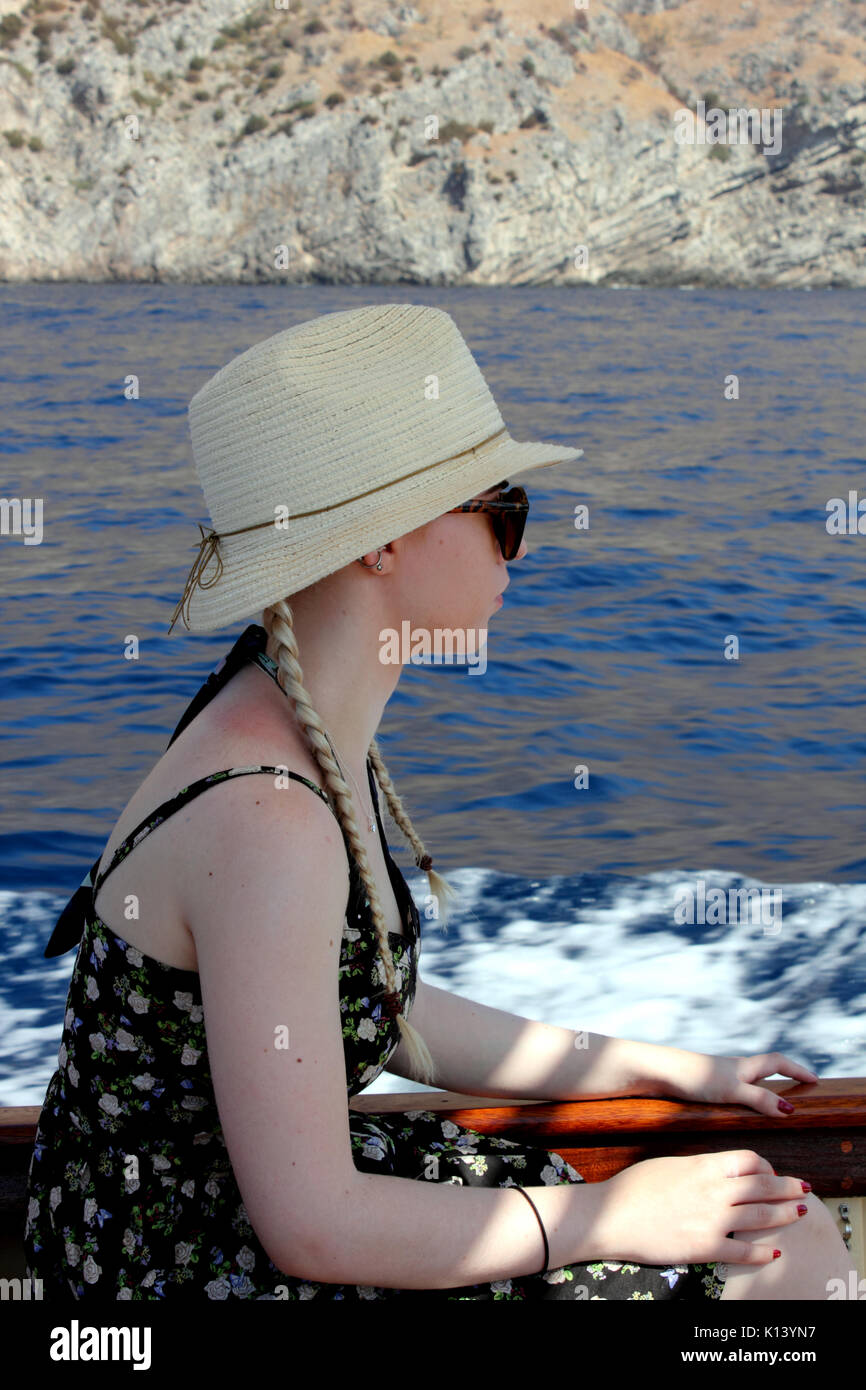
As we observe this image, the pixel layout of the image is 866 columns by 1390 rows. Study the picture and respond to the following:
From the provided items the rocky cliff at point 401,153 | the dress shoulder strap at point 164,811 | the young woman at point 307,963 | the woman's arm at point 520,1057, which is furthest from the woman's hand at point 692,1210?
the rocky cliff at point 401,153

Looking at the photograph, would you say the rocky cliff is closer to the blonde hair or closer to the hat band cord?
the hat band cord

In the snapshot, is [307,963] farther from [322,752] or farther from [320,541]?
[320,541]

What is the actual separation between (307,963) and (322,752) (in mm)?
208

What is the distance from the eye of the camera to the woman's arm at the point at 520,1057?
5.83 feet

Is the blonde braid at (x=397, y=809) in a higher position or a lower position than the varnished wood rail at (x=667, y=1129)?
higher

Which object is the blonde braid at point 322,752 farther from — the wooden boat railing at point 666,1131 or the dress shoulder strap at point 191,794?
the wooden boat railing at point 666,1131

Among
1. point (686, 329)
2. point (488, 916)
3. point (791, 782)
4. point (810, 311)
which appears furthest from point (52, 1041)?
point (810, 311)

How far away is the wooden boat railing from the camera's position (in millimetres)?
1783

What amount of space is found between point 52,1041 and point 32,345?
22.3 m

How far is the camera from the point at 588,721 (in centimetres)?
691

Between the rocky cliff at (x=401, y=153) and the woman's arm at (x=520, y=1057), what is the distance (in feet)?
178

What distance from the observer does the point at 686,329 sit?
33.1m

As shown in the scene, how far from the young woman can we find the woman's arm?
0.27 metres
